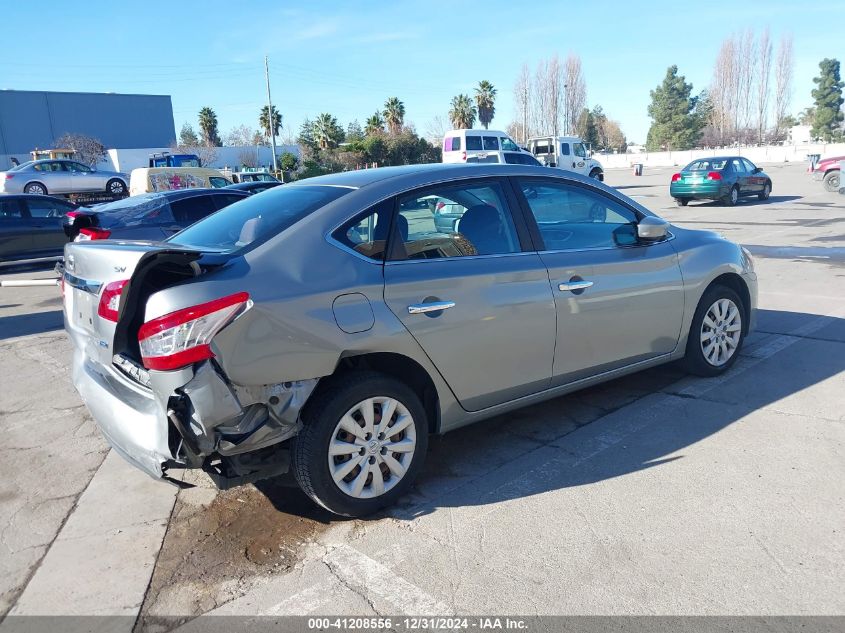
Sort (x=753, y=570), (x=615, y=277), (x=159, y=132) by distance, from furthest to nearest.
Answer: (x=159, y=132) → (x=615, y=277) → (x=753, y=570)

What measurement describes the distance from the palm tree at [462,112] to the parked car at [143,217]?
59251 millimetres

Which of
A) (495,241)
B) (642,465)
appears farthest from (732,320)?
(495,241)

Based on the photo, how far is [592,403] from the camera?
16.2 feet

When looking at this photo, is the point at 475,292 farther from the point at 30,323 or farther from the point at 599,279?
the point at 30,323

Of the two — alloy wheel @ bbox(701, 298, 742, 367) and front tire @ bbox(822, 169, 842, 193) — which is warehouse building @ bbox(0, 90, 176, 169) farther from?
alloy wheel @ bbox(701, 298, 742, 367)

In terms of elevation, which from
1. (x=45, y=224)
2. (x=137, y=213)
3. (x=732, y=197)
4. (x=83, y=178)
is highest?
(x=83, y=178)

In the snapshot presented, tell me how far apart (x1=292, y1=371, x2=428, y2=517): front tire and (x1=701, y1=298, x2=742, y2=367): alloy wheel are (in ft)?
8.72

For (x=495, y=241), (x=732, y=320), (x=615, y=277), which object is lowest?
(x=732, y=320)

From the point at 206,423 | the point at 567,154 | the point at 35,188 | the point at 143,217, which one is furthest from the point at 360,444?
Result: the point at 567,154

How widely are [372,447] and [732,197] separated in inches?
808

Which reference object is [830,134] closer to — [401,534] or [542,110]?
[542,110]

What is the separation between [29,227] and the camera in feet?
46.1

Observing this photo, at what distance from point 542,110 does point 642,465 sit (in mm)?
85692

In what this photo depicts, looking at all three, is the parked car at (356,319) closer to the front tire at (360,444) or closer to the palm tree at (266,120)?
the front tire at (360,444)
